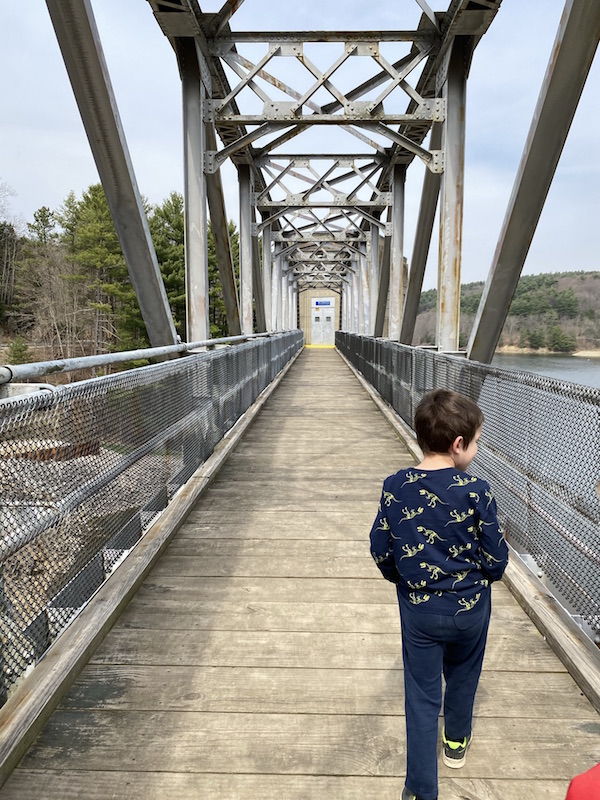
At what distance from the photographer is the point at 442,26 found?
6906 mm

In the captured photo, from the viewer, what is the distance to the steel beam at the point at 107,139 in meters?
3.85

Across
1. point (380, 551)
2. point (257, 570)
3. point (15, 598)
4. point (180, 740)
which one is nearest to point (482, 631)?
point (380, 551)

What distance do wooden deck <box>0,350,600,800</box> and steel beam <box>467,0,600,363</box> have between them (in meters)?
3.12

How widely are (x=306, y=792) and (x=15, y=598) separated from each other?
101 cm

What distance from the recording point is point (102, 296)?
140 feet

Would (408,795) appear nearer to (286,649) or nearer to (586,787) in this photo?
(286,649)

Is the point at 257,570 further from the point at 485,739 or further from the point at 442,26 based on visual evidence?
the point at 442,26

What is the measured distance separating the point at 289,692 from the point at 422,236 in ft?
25.6

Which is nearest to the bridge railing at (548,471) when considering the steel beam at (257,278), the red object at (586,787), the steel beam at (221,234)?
the red object at (586,787)

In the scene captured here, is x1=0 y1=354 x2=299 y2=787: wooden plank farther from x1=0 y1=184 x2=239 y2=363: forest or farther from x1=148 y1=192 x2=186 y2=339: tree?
x1=0 y1=184 x2=239 y2=363: forest

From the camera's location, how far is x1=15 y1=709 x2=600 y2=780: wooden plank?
168 centimetres

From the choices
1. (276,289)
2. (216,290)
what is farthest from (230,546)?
(216,290)

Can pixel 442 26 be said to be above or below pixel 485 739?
above

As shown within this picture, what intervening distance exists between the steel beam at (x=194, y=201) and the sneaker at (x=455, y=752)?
6.03 m
